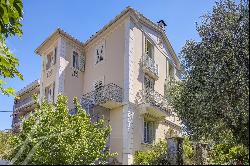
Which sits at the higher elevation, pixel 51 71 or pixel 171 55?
pixel 171 55

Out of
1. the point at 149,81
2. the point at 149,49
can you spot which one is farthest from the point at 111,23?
the point at 149,81

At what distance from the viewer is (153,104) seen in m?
24.2

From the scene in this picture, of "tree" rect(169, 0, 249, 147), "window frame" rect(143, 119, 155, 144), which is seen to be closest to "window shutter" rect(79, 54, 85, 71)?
"window frame" rect(143, 119, 155, 144)

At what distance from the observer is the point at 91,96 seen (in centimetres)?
2500

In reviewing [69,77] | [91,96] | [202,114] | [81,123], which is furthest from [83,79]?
[202,114]

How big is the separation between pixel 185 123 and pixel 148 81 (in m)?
Answer: 10.9

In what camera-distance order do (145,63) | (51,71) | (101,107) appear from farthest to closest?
(51,71) < (145,63) < (101,107)

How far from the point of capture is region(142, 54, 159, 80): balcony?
25658 millimetres

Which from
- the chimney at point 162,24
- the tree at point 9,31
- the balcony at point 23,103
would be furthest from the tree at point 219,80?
the balcony at point 23,103

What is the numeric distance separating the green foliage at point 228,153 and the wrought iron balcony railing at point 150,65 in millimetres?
9767

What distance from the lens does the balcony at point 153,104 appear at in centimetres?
2373

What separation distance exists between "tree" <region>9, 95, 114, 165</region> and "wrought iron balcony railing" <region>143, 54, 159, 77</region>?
10315 millimetres

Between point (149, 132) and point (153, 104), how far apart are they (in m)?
2.23

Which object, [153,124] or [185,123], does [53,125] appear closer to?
[185,123]
